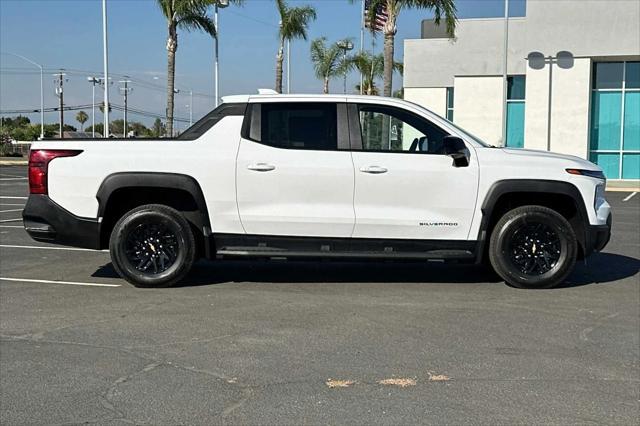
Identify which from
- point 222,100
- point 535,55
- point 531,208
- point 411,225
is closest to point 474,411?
point 411,225

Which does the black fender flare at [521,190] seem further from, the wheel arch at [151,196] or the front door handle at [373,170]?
the wheel arch at [151,196]

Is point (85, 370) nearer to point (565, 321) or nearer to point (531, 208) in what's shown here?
point (565, 321)

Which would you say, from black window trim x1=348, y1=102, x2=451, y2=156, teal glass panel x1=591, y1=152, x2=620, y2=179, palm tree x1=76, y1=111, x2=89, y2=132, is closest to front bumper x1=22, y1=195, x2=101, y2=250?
black window trim x1=348, y1=102, x2=451, y2=156

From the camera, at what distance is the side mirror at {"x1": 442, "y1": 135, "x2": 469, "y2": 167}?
695 cm

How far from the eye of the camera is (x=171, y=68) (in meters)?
30.8

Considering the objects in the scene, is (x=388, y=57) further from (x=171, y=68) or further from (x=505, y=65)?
(x=171, y=68)

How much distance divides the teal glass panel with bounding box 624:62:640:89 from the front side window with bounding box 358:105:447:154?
2374 cm

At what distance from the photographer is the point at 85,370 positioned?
4.79 meters

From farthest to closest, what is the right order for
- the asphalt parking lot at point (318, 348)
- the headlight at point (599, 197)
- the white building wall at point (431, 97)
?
1. the white building wall at point (431, 97)
2. the headlight at point (599, 197)
3. the asphalt parking lot at point (318, 348)

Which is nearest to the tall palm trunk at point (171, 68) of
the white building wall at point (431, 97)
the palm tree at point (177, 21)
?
the palm tree at point (177, 21)

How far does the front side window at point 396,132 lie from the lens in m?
7.23

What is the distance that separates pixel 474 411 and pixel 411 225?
10.6ft

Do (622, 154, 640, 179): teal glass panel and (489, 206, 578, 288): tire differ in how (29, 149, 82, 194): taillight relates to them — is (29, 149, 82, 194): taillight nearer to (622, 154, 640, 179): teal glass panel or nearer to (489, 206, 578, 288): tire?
(489, 206, 578, 288): tire

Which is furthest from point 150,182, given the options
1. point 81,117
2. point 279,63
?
point 81,117
